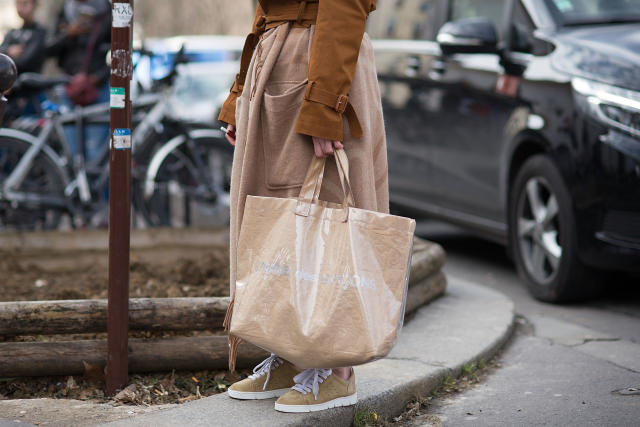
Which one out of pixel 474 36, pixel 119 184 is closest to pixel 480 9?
pixel 474 36

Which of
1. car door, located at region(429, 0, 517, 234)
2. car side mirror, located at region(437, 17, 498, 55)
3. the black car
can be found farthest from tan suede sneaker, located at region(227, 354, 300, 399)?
car side mirror, located at region(437, 17, 498, 55)

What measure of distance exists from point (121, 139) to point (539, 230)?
271 centimetres

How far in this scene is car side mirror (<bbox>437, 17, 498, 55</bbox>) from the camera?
561 centimetres

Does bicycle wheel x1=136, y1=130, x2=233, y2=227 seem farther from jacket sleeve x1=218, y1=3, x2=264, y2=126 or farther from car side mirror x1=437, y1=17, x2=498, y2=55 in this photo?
jacket sleeve x1=218, y1=3, x2=264, y2=126

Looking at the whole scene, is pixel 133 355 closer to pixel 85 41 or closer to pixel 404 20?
pixel 404 20

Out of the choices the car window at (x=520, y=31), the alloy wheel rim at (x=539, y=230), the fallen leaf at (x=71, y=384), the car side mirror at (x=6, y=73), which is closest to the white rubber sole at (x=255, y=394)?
the fallen leaf at (x=71, y=384)

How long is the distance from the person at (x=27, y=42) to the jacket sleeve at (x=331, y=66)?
5.91 meters

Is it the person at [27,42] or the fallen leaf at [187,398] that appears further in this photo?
the person at [27,42]

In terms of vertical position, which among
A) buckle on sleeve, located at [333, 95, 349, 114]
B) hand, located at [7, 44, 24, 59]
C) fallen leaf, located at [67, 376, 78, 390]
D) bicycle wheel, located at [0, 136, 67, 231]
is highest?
buckle on sleeve, located at [333, 95, 349, 114]

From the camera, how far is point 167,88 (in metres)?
7.46

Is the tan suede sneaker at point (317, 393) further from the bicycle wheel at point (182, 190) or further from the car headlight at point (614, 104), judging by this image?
the bicycle wheel at point (182, 190)

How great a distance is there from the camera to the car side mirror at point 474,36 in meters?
5.61

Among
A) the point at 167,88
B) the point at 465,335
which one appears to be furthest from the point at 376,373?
the point at 167,88

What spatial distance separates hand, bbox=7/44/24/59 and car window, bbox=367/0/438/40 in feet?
10.2
